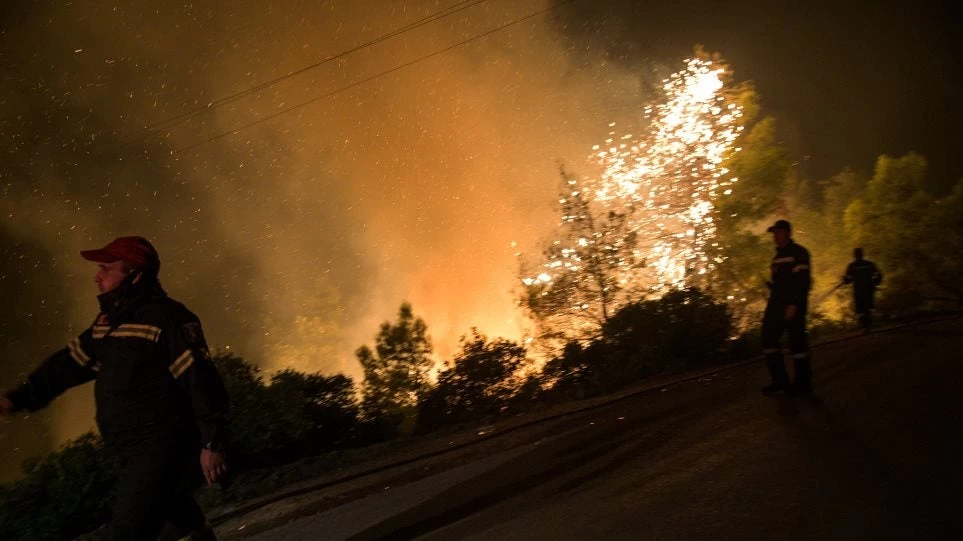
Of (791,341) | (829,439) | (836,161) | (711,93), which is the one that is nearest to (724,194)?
(711,93)

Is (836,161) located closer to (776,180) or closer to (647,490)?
(776,180)

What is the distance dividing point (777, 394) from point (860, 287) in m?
7.42

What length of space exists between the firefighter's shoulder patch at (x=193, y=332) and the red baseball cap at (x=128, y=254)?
1.23 feet

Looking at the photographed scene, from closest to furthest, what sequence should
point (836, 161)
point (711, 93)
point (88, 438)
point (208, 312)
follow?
1. point (88, 438)
2. point (711, 93)
3. point (836, 161)
4. point (208, 312)

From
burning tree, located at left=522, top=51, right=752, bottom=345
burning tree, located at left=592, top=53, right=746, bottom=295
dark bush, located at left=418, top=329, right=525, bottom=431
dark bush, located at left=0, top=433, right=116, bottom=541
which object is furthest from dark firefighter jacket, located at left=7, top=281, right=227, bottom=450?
burning tree, located at left=592, top=53, right=746, bottom=295

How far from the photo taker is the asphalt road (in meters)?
3.75

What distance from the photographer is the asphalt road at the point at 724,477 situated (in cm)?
375

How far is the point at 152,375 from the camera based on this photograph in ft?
11.1

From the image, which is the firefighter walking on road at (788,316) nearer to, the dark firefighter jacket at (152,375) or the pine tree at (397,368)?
the pine tree at (397,368)

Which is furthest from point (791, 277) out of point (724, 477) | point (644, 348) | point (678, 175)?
point (678, 175)

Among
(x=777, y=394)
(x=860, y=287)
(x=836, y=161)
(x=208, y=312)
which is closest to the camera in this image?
(x=777, y=394)

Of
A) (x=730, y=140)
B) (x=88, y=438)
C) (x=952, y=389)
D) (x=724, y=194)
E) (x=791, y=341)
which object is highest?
(x=730, y=140)

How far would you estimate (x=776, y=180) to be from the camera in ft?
61.7

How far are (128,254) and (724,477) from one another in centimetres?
358
